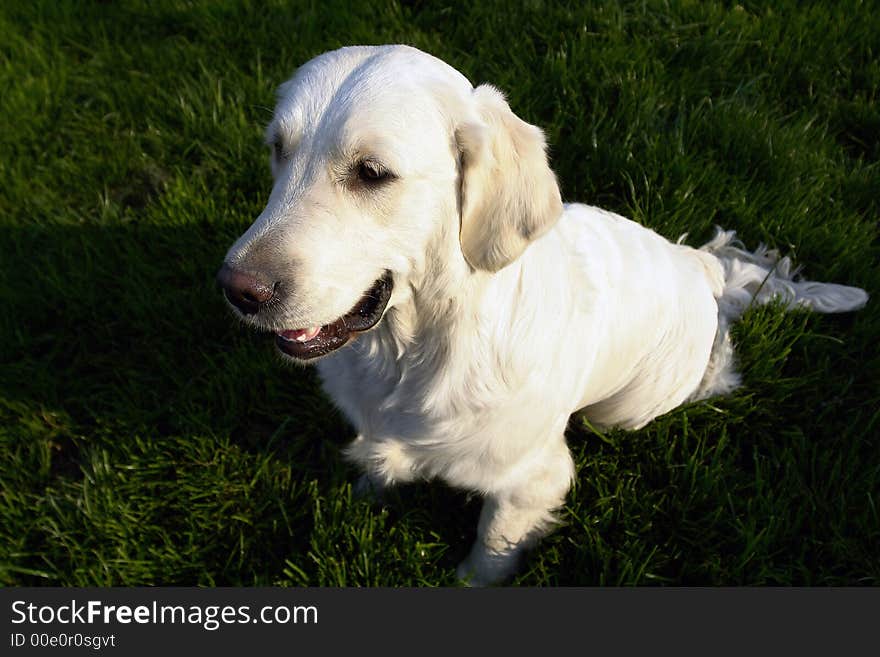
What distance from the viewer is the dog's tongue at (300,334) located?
205 centimetres

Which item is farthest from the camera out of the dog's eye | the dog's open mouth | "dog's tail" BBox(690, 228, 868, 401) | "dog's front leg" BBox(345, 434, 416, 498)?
"dog's tail" BBox(690, 228, 868, 401)

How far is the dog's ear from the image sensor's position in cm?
189

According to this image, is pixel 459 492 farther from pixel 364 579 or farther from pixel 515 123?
pixel 515 123

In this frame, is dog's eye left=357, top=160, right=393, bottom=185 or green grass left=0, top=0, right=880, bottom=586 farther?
green grass left=0, top=0, right=880, bottom=586

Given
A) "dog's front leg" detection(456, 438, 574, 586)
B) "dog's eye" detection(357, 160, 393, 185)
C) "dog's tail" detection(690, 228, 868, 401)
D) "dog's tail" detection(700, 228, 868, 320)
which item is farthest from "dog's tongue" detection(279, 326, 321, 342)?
"dog's tail" detection(700, 228, 868, 320)

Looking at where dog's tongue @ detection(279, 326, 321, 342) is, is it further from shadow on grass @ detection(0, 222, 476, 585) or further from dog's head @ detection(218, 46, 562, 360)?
shadow on grass @ detection(0, 222, 476, 585)

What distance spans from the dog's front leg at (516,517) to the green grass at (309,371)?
0.09 metres

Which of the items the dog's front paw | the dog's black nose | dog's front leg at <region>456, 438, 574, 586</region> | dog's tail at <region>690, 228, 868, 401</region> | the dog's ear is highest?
the dog's ear

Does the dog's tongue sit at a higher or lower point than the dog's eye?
lower

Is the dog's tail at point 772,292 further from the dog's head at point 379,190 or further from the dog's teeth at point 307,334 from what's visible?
the dog's teeth at point 307,334

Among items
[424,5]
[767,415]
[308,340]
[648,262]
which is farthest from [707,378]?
[424,5]

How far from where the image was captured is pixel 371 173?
1842 millimetres

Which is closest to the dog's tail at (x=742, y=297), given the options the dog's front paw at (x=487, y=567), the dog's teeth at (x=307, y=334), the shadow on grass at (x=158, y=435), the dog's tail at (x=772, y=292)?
the dog's tail at (x=772, y=292)

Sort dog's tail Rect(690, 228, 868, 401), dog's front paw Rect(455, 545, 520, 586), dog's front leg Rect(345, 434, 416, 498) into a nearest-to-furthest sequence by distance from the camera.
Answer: dog's front leg Rect(345, 434, 416, 498) < dog's front paw Rect(455, 545, 520, 586) < dog's tail Rect(690, 228, 868, 401)
